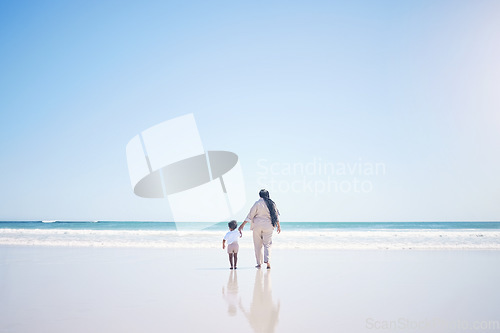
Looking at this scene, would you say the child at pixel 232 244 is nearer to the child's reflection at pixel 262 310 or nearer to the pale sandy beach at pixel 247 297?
the pale sandy beach at pixel 247 297

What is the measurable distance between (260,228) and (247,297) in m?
2.79

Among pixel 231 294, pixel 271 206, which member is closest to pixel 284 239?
pixel 271 206

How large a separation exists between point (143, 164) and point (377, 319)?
12.2 metres

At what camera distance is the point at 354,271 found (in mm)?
6652

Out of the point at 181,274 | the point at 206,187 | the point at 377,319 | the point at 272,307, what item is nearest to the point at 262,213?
the point at 181,274

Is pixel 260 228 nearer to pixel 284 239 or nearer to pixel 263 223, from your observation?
pixel 263 223

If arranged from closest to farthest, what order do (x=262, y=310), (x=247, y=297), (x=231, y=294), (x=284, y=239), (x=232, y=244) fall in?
1. (x=262, y=310)
2. (x=247, y=297)
3. (x=231, y=294)
4. (x=232, y=244)
5. (x=284, y=239)

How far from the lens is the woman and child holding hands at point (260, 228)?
23.7 feet

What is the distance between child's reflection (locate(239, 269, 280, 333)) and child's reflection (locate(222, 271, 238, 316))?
0.33ft

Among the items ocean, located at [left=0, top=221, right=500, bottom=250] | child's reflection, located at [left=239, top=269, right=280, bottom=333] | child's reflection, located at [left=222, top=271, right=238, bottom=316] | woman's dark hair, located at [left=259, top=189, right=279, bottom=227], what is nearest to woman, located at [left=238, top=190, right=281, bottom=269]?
woman's dark hair, located at [left=259, top=189, right=279, bottom=227]

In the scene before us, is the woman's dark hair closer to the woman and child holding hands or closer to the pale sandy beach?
the woman and child holding hands

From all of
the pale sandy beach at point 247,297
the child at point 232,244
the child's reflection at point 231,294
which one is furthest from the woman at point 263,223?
the child's reflection at point 231,294

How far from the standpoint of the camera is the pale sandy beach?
336cm

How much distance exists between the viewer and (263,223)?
23.9 feet
